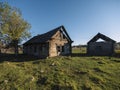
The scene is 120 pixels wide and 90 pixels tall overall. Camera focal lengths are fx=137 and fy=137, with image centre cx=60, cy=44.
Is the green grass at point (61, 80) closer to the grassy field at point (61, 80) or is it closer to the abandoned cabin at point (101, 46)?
the grassy field at point (61, 80)

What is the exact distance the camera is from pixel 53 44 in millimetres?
31766

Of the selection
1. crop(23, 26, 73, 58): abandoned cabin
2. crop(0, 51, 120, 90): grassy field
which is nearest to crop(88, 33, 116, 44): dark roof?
crop(23, 26, 73, 58): abandoned cabin

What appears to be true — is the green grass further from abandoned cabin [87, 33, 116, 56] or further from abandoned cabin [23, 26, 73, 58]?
abandoned cabin [87, 33, 116, 56]

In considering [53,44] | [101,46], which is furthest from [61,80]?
[101,46]

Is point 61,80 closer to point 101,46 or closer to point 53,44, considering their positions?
point 53,44

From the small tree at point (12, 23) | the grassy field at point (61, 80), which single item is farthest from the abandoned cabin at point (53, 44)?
the grassy field at point (61, 80)

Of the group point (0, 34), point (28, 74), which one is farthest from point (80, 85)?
point (0, 34)

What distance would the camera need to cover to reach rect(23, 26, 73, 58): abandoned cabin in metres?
30.9

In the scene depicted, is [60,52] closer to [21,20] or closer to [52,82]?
[21,20]

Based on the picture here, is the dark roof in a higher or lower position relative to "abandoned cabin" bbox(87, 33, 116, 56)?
higher

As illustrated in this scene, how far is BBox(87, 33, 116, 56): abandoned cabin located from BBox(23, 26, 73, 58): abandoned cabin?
5.60 meters

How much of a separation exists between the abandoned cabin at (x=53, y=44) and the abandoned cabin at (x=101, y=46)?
18.4 ft

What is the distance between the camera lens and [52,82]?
14055 mm

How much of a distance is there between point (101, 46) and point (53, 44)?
1217 cm
